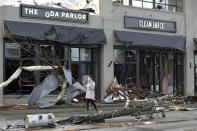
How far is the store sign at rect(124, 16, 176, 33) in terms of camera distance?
2420 centimetres

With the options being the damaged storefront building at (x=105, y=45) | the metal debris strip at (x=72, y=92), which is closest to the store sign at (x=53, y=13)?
the damaged storefront building at (x=105, y=45)

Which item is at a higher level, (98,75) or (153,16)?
(153,16)

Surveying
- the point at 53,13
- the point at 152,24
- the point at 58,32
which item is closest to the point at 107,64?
the point at 58,32

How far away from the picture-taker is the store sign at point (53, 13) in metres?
20.4

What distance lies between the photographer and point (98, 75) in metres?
23.5

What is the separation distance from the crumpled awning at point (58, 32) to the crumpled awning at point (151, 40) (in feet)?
5.41

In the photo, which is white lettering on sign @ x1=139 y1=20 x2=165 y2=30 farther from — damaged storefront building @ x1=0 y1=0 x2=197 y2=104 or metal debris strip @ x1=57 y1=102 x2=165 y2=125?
metal debris strip @ x1=57 y1=102 x2=165 y2=125

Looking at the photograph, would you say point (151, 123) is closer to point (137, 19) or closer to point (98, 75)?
point (98, 75)

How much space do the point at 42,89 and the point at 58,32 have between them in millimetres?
4241

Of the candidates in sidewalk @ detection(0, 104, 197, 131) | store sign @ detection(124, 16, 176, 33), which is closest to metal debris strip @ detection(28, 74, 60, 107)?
sidewalk @ detection(0, 104, 197, 131)

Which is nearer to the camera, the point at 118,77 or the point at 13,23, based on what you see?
the point at 13,23

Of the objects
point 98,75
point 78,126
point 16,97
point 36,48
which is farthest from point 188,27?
point 78,126

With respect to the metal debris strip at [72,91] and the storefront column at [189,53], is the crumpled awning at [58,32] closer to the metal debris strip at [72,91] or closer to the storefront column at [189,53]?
the metal debris strip at [72,91]

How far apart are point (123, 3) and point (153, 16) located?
95.7 inches
